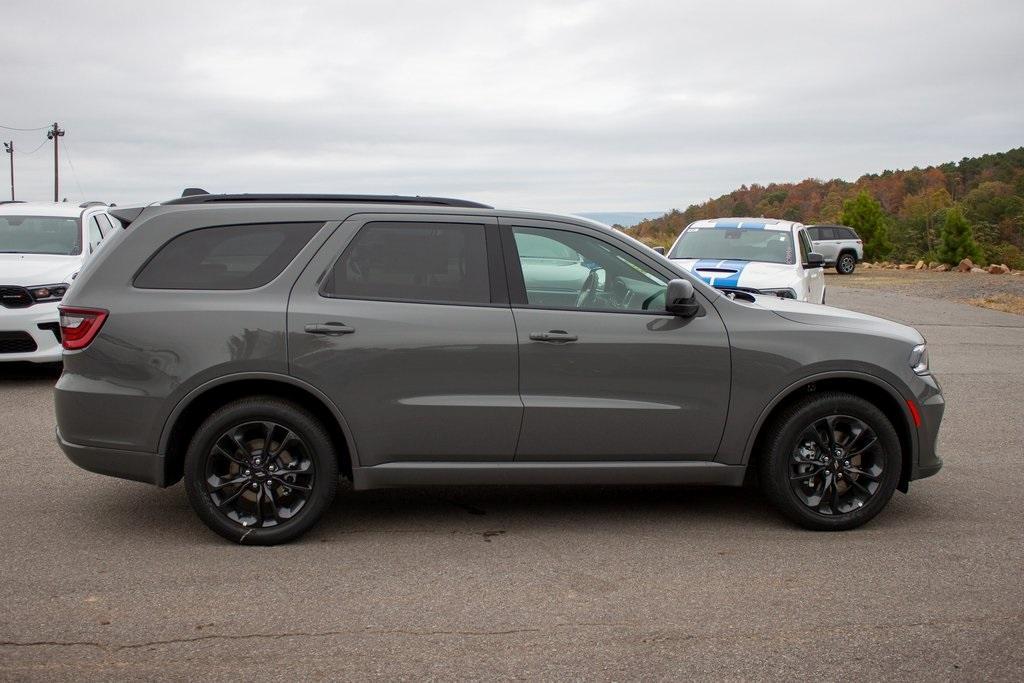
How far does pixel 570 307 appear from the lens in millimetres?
5613

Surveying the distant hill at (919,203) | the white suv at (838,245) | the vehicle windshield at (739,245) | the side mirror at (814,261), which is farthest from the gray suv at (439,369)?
the distant hill at (919,203)

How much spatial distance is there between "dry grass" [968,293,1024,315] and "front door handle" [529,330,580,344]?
18726 mm

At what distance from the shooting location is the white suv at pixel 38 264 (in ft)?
34.8

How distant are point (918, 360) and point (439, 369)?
2642 mm

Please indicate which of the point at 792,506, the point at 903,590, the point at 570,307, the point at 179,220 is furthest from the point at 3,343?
the point at 903,590

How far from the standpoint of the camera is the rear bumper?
5.41 m

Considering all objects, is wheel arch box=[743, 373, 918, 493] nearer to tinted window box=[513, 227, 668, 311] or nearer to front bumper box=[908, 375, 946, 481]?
front bumper box=[908, 375, 946, 481]

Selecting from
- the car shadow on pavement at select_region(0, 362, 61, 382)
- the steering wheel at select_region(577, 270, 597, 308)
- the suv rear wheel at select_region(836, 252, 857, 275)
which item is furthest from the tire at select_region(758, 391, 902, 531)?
the suv rear wheel at select_region(836, 252, 857, 275)

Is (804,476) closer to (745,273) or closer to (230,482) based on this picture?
(230,482)

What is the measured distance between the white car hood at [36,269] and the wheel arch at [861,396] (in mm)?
7934

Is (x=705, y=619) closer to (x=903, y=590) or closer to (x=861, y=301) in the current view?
(x=903, y=590)

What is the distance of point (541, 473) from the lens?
5570 millimetres

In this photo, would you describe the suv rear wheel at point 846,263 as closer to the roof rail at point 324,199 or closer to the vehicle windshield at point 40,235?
the vehicle windshield at point 40,235

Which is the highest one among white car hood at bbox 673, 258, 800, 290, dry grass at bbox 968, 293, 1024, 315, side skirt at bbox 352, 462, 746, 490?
white car hood at bbox 673, 258, 800, 290
